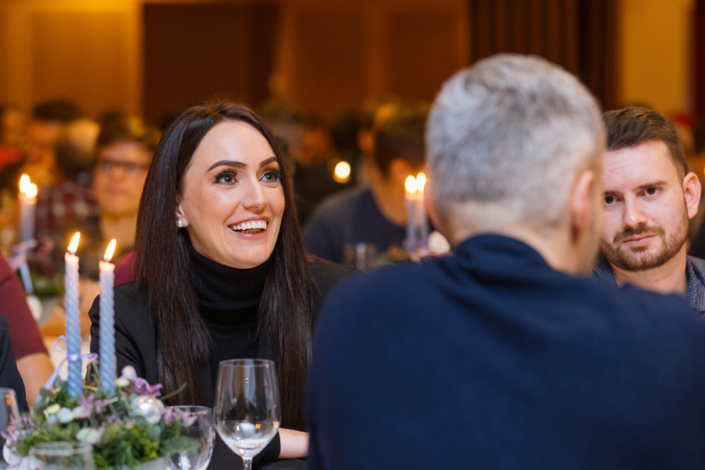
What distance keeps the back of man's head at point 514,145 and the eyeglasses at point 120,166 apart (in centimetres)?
304

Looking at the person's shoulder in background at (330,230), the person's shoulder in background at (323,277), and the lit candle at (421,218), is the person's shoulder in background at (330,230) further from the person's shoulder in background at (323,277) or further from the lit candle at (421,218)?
the person's shoulder in background at (323,277)

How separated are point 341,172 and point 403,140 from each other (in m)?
1.60

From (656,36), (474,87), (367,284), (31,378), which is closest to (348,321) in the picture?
(367,284)

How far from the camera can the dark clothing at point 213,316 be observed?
192cm

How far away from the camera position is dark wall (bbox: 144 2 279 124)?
923cm

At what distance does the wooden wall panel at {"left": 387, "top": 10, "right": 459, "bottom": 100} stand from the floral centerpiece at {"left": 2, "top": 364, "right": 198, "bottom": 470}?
26.7 feet

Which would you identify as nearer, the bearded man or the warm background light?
the bearded man

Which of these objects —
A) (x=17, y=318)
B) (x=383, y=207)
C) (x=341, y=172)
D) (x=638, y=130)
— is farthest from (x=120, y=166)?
(x=638, y=130)

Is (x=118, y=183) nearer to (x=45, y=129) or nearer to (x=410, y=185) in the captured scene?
(x=410, y=185)

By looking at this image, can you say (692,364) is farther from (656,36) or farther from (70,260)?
(656,36)

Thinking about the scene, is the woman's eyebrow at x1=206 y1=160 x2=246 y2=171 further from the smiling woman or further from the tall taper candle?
the tall taper candle

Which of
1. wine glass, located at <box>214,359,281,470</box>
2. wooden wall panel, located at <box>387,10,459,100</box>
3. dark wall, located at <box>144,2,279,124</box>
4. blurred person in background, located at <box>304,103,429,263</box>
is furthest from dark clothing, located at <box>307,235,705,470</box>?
dark wall, located at <box>144,2,279,124</box>

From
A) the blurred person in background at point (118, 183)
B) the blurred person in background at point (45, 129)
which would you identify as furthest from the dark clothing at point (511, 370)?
the blurred person in background at point (45, 129)

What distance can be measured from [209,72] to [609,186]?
317 inches
